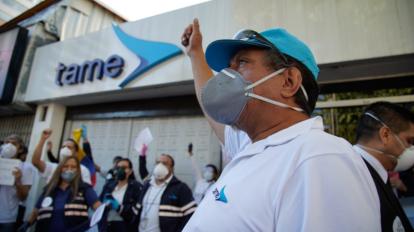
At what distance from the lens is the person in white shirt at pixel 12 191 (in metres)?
3.87

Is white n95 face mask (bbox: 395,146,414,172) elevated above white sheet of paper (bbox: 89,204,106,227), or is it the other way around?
white n95 face mask (bbox: 395,146,414,172)

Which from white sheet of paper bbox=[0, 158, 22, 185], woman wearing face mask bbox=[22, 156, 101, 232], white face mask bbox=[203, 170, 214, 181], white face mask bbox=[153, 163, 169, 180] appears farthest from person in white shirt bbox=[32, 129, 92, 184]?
white face mask bbox=[203, 170, 214, 181]

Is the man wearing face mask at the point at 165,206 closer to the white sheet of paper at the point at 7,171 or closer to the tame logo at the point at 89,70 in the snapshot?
the white sheet of paper at the point at 7,171

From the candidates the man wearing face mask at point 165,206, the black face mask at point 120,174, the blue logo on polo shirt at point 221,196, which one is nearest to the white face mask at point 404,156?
the blue logo on polo shirt at point 221,196

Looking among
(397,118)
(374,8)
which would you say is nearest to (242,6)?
(374,8)

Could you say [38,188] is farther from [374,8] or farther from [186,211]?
[374,8]

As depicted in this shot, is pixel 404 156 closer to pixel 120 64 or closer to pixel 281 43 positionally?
pixel 281 43

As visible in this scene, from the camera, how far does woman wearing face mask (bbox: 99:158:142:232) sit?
368 centimetres

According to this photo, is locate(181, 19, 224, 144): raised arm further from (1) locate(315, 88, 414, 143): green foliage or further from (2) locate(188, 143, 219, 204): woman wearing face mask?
(1) locate(315, 88, 414, 143): green foliage

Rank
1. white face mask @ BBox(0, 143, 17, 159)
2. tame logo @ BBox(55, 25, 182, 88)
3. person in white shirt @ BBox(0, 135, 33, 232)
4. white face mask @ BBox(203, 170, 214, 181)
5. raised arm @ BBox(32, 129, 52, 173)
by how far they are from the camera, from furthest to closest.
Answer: tame logo @ BBox(55, 25, 182, 88), white face mask @ BBox(203, 170, 214, 181), raised arm @ BBox(32, 129, 52, 173), white face mask @ BBox(0, 143, 17, 159), person in white shirt @ BBox(0, 135, 33, 232)

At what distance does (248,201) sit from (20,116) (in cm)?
962

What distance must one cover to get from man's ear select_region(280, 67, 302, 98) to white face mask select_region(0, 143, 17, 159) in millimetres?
4434

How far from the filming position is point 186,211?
353 cm

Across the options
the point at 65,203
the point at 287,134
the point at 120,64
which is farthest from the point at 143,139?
the point at 287,134
